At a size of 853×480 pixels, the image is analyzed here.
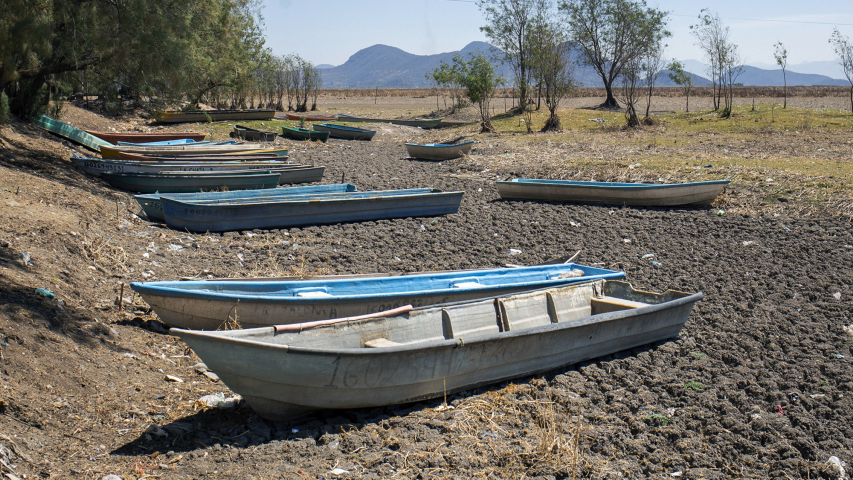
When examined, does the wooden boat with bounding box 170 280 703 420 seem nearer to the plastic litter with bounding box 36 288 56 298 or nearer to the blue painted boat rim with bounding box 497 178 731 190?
the plastic litter with bounding box 36 288 56 298

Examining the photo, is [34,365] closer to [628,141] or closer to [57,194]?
[57,194]

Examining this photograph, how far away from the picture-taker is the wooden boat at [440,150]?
1814 centimetres

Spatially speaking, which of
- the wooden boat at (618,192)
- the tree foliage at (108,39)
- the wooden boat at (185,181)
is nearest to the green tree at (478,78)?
the wooden boat at (618,192)

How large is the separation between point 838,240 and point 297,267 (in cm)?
810

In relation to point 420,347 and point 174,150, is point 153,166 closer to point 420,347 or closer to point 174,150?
point 174,150

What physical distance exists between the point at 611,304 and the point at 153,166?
33.0 ft

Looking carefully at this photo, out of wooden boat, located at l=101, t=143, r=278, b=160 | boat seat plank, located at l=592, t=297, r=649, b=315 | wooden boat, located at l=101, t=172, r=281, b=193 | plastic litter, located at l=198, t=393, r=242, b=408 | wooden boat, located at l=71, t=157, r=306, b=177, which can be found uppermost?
wooden boat, located at l=101, t=143, r=278, b=160

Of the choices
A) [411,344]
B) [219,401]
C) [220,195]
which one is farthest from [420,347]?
[220,195]

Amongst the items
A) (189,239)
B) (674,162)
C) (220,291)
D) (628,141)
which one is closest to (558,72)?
(628,141)

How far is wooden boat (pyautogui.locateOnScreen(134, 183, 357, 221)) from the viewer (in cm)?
958

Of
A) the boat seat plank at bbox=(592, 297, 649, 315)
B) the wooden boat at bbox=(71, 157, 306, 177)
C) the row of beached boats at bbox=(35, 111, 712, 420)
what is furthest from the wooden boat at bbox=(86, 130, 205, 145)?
the boat seat plank at bbox=(592, 297, 649, 315)

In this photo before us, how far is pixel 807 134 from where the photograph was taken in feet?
63.5

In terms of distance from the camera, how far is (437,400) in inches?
181

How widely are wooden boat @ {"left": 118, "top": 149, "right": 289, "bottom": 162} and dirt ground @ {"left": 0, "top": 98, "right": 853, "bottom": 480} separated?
311 centimetres
